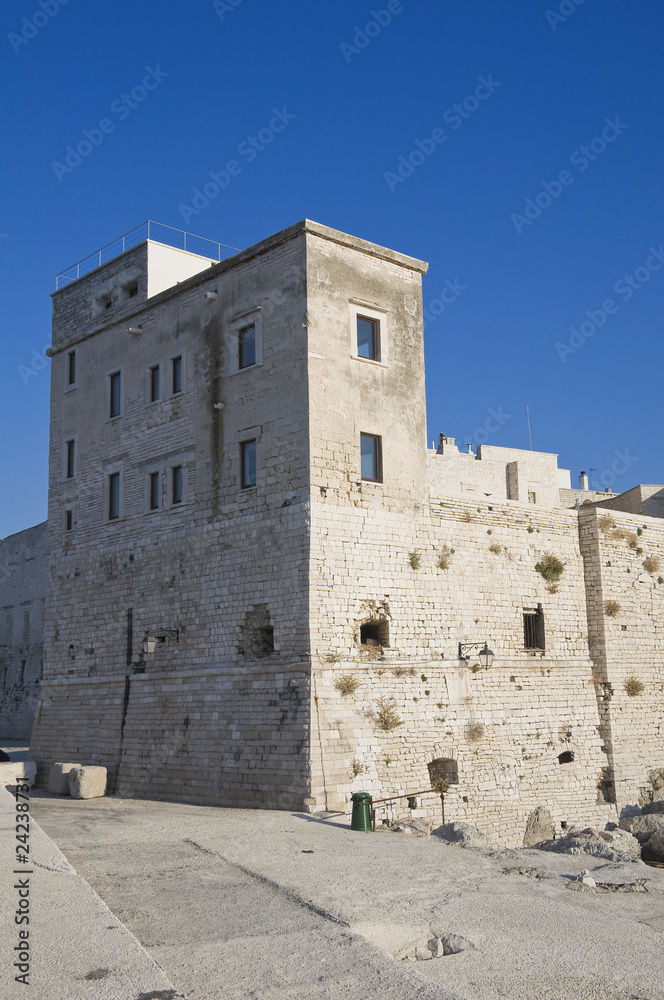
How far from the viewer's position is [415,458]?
2025 cm

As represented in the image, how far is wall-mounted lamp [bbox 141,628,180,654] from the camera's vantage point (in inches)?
802

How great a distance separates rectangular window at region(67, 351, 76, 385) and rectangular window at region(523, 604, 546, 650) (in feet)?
46.5

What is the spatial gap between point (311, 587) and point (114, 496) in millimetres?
8249

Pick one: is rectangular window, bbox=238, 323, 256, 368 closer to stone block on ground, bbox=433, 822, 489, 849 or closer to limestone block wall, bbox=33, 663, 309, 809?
limestone block wall, bbox=33, 663, 309, 809

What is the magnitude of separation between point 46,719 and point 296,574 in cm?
1047

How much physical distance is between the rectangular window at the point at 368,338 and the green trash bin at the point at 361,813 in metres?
Result: 9.42

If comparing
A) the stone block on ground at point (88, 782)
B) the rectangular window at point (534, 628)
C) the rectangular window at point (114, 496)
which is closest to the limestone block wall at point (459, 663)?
the rectangular window at point (534, 628)

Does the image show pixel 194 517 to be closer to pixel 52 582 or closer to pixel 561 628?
pixel 52 582

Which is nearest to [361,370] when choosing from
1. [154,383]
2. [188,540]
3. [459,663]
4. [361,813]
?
[188,540]

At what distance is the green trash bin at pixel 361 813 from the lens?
1484cm

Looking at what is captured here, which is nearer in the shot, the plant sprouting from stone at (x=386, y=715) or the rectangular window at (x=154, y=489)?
the plant sprouting from stone at (x=386, y=715)

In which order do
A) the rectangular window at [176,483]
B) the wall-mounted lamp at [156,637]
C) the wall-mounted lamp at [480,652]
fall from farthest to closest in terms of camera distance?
the rectangular window at [176,483]
the wall-mounted lamp at [156,637]
the wall-mounted lamp at [480,652]

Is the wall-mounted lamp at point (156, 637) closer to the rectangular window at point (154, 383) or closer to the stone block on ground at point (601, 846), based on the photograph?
the rectangular window at point (154, 383)

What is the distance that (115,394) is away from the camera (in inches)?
947
